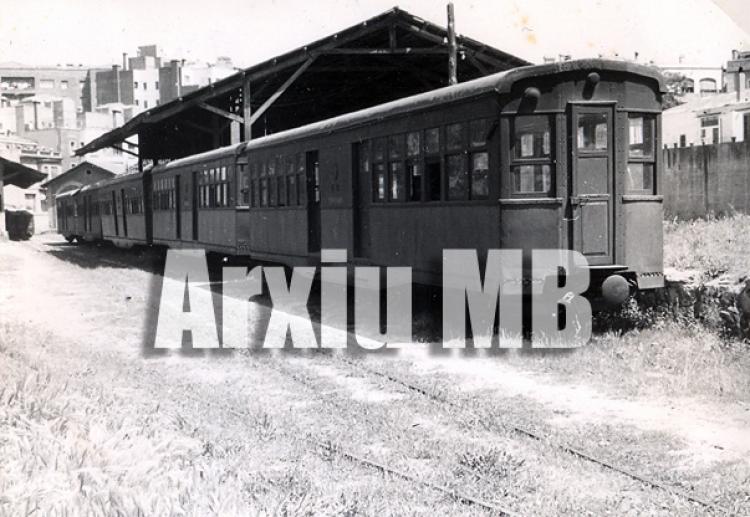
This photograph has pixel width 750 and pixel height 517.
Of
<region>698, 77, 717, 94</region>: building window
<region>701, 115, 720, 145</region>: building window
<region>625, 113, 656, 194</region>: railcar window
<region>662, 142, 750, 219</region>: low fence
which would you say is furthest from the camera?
<region>698, 77, 717, 94</region>: building window

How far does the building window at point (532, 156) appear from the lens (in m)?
9.14

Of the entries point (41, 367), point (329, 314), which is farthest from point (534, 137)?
point (41, 367)

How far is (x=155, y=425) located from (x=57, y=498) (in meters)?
1.81

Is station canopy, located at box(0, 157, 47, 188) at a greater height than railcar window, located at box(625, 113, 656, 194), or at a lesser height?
greater

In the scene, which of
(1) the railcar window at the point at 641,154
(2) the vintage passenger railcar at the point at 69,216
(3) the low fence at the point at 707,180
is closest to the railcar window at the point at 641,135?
(1) the railcar window at the point at 641,154

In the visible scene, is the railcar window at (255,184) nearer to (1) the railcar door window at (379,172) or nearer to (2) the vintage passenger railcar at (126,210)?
(1) the railcar door window at (379,172)

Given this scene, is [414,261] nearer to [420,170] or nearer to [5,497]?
[420,170]

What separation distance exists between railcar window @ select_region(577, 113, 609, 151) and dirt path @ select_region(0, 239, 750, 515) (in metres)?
2.63

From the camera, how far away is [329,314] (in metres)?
12.6

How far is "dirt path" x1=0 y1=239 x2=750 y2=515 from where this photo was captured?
4895 millimetres

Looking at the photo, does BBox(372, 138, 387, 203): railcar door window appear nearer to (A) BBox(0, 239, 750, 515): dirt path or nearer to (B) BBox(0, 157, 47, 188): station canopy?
(A) BBox(0, 239, 750, 515): dirt path

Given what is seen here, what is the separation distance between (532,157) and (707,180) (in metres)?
17.1

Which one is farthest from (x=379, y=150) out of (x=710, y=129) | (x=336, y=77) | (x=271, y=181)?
(x=710, y=129)

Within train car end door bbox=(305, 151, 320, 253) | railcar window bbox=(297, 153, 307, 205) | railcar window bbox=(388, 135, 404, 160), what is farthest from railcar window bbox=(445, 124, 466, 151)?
railcar window bbox=(297, 153, 307, 205)
